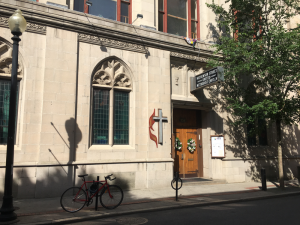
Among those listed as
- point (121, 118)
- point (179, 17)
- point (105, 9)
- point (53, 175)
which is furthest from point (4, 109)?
point (179, 17)

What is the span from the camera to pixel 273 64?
38.9ft

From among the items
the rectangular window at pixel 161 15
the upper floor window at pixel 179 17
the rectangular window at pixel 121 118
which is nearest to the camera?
the rectangular window at pixel 121 118

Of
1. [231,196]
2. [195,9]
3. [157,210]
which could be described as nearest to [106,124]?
[157,210]

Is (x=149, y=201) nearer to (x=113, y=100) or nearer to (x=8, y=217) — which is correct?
(x=8, y=217)

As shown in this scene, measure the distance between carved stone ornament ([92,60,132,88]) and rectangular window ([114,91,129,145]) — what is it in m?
0.50

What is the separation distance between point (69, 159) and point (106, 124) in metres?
2.34

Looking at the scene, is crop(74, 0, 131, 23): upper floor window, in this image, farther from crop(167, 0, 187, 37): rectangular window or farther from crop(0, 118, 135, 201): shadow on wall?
crop(0, 118, 135, 201): shadow on wall

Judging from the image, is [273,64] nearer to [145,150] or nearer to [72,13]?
[145,150]

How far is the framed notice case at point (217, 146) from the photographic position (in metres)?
13.3

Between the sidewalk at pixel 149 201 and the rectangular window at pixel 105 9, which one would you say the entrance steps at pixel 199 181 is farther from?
the rectangular window at pixel 105 9

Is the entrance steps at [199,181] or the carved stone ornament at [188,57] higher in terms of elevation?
the carved stone ornament at [188,57]

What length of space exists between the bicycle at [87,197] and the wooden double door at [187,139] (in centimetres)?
650

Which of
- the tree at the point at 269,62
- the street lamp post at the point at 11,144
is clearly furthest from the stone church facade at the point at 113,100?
the street lamp post at the point at 11,144

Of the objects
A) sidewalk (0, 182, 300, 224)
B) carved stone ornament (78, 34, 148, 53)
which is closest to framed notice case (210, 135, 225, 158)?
sidewalk (0, 182, 300, 224)
